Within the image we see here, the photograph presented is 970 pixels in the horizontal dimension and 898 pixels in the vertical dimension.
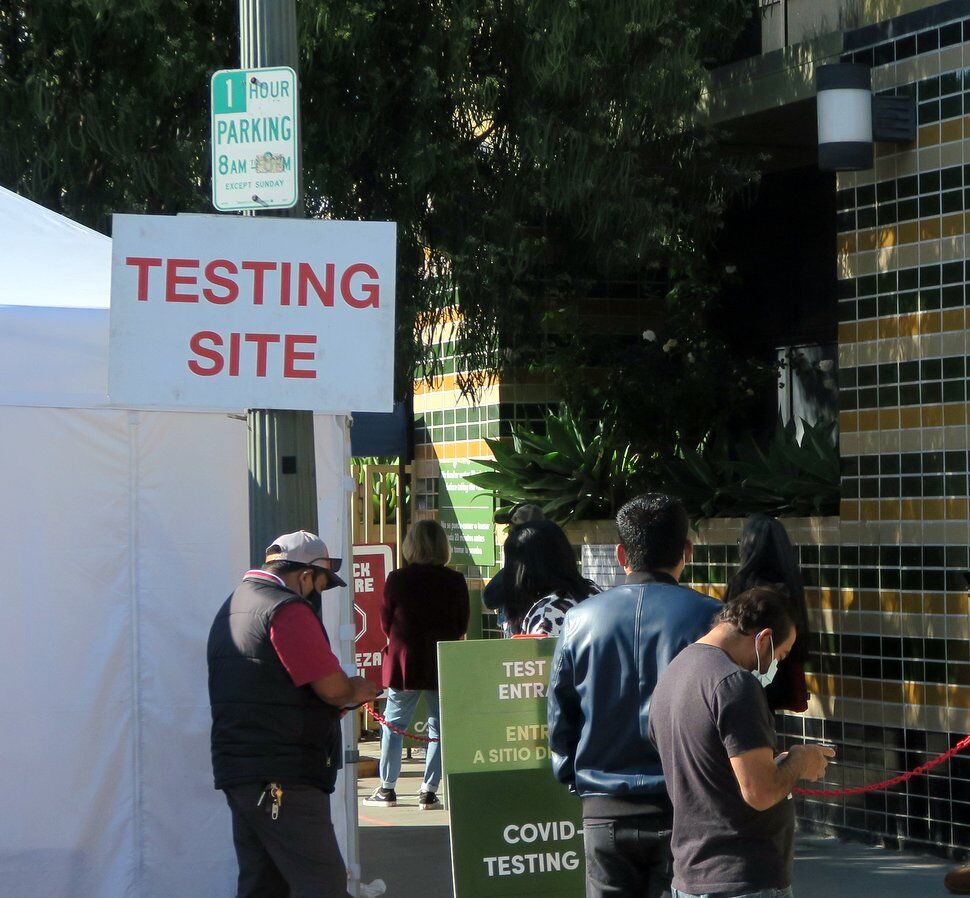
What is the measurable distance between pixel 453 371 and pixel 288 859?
287 inches

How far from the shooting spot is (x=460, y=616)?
1007cm

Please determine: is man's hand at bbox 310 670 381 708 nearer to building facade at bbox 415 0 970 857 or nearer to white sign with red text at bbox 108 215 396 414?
white sign with red text at bbox 108 215 396 414

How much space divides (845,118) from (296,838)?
5052 mm

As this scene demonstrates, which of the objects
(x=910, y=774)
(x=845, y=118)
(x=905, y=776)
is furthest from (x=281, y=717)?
(x=845, y=118)

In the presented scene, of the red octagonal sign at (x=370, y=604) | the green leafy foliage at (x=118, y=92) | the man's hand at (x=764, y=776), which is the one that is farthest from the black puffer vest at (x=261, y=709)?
the red octagonal sign at (x=370, y=604)

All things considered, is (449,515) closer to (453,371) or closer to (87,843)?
(453,371)

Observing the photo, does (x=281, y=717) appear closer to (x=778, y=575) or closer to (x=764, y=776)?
(x=764, y=776)

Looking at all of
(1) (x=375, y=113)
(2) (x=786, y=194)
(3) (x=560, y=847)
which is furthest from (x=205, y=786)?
(2) (x=786, y=194)

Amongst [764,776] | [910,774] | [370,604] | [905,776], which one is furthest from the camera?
[370,604]

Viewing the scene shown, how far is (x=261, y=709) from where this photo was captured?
570 centimetres

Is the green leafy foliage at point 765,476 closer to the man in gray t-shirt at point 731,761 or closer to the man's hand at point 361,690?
the man's hand at point 361,690

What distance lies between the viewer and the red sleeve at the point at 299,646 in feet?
18.4

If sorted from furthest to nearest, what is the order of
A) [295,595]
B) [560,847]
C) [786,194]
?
1. [786,194]
2. [560,847]
3. [295,595]

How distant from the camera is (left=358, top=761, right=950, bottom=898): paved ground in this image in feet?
26.1
